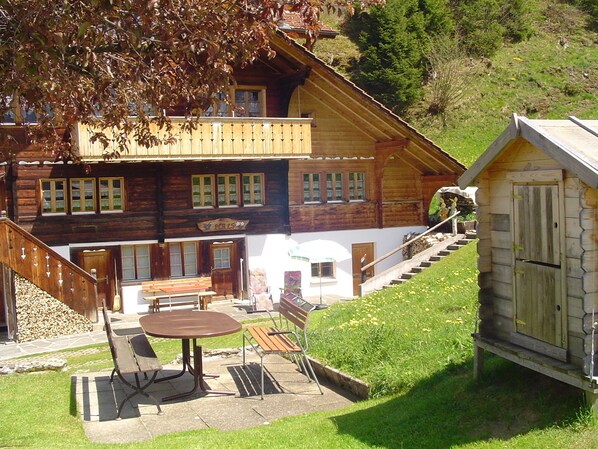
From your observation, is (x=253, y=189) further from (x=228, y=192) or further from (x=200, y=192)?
(x=200, y=192)

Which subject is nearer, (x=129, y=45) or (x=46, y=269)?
(x=129, y=45)

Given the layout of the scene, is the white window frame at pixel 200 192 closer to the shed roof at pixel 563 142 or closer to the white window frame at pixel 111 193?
the white window frame at pixel 111 193

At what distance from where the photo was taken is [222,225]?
2275cm

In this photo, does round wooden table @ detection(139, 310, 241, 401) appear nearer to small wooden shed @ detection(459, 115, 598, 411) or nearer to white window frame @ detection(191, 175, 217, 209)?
small wooden shed @ detection(459, 115, 598, 411)

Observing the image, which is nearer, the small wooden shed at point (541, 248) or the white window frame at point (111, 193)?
the small wooden shed at point (541, 248)

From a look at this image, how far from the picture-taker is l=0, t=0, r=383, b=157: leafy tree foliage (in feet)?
21.3

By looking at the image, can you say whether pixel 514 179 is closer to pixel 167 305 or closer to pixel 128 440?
pixel 128 440

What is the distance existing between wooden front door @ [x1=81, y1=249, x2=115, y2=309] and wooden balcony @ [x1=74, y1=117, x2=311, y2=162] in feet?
11.3

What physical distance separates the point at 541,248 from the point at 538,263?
7.1 inches

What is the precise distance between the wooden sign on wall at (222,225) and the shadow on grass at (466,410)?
14.6m

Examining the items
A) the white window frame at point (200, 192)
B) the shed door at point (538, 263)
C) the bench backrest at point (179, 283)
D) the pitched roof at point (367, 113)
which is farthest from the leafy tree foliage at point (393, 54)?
the shed door at point (538, 263)

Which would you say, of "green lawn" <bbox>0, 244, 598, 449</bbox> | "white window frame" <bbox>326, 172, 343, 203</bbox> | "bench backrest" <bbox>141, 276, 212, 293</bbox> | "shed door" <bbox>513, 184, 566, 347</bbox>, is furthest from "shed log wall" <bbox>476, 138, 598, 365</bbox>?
"white window frame" <bbox>326, 172, 343, 203</bbox>

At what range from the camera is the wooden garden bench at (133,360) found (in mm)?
9070

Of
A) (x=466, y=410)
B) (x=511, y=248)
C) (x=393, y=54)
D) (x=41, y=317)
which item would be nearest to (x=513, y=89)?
(x=393, y=54)
